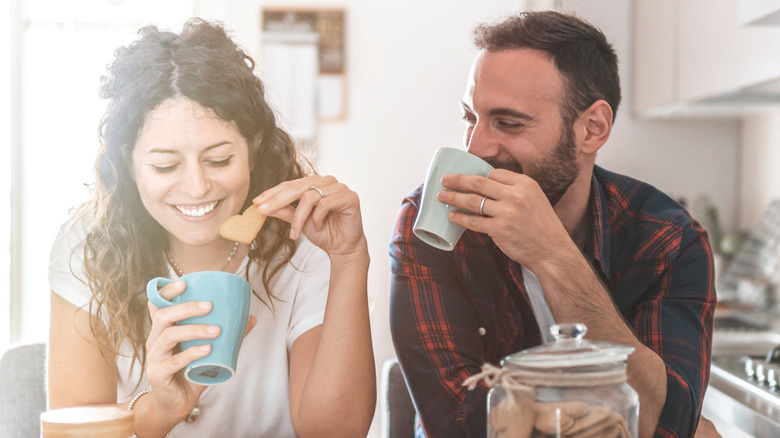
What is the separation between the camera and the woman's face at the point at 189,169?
35.0 inches

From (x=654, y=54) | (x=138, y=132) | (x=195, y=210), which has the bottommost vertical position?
(x=195, y=210)

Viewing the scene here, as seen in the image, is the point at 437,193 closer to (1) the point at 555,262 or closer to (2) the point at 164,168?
(1) the point at 555,262

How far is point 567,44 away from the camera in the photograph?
118 cm

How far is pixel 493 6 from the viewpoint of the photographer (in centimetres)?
268

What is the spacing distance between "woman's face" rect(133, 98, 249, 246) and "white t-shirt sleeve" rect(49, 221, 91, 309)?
0.17 metres

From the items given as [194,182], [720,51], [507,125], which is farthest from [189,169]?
[720,51]

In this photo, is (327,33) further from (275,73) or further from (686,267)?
(686,267)

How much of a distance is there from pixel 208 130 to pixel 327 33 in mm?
1826

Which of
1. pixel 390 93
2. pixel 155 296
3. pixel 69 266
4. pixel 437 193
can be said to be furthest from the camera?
pixel 390 93

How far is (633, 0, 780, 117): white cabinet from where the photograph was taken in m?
1.80

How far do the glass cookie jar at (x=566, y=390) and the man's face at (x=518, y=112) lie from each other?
0.57 meters

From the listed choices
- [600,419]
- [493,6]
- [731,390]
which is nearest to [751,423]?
[731,390]

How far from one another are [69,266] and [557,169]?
0.80 m

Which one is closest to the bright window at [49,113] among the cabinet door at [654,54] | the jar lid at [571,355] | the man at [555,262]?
the cabinet door at [654,54]
